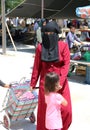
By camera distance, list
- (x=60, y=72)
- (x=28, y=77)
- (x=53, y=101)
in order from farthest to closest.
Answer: (x=28, y=77), (x=60, y=72), (x=53, y=101)

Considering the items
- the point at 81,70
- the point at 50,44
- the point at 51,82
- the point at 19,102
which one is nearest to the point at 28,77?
the point at 81,70

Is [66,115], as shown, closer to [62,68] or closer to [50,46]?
[62,68]

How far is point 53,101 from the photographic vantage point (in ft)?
14.1

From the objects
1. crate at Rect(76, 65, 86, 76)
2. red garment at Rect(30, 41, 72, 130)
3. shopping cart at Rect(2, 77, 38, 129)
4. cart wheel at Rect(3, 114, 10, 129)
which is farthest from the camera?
crate at Rect(76, 65, 86, 76)

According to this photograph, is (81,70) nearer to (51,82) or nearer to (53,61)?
(53,61)

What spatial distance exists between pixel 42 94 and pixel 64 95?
12.1 inches

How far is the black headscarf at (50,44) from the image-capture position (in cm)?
477

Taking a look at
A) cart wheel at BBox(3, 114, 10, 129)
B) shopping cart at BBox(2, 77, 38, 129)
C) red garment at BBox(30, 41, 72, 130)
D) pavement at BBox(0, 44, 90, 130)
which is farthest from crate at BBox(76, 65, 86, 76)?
red garment at BBox(30, 41, 72, 130)

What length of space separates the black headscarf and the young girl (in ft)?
1.73

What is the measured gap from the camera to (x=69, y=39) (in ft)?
39.2

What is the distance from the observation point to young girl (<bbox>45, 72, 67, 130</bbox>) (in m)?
4.19

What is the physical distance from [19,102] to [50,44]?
3.93 ft

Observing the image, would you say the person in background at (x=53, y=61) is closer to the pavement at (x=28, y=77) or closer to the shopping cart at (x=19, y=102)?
the shopping cart at (x=19, y=102)

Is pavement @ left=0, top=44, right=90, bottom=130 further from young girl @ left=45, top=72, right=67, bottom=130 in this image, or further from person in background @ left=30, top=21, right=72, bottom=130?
young girl @ left=45, top=72, right=67, bottom=130
